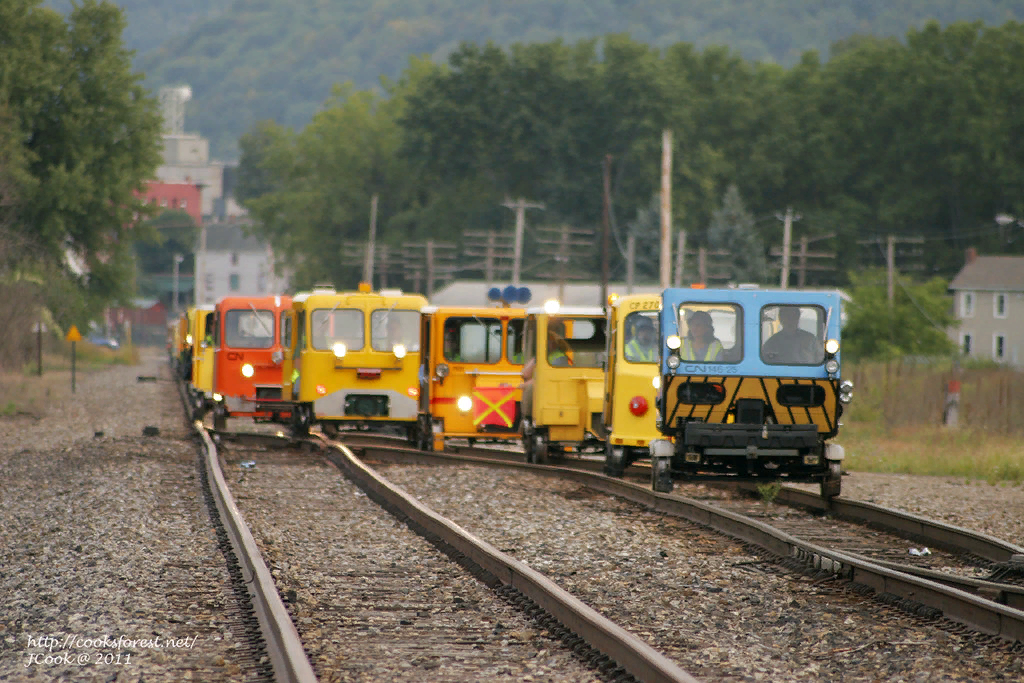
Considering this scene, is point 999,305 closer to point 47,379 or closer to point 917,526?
point 47,379

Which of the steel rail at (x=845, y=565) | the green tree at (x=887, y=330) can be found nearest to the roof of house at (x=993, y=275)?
the green tree at (x=887, y=330)

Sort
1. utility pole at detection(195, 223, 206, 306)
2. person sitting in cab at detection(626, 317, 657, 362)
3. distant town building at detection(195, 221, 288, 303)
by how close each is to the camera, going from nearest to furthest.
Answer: person sitting in cab at detection(626, 317, 657, 362) → utility pole at detection(195, 223, 206, 306) → distant town building at detection(195, 221, 288, 303)

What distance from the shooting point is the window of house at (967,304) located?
3494 inches

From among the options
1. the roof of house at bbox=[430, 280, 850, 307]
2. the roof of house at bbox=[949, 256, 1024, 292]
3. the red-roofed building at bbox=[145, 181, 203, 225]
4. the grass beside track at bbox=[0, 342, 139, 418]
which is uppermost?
the red-roofed building at bbox=[145, 181, 203, 225]

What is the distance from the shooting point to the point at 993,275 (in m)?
87.3

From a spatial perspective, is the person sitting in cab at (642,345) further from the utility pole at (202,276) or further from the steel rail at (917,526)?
the utility pole at (202,276)

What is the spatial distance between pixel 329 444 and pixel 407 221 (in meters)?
85.5

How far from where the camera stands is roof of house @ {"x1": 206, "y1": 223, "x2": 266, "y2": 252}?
6959 inches

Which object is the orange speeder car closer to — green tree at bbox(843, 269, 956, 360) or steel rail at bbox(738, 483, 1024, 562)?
steel rail at bbox(738, 483, 1024, 562)

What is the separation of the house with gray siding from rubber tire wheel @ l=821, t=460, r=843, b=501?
72.8 m

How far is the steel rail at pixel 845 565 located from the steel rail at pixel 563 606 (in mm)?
2157

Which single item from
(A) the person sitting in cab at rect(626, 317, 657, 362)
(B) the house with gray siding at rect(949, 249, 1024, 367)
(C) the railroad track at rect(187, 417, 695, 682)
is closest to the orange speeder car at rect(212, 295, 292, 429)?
(A) the person sitting in cab at rect(626, 317, 657, 362)

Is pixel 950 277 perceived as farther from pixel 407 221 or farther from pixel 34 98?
pixel 34 98

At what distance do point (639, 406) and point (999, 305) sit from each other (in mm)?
75620
